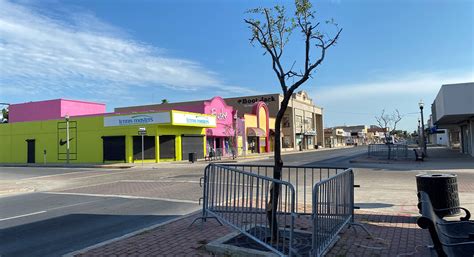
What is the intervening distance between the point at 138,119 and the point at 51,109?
22169 mm

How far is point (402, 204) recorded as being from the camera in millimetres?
10156

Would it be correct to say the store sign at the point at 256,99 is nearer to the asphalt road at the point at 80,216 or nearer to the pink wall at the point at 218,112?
the pink wall at the point at 218,112

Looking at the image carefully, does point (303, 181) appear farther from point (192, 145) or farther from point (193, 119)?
point (192, 145)

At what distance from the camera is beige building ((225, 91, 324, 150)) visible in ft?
233

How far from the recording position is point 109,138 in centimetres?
3816

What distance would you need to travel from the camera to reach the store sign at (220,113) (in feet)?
151

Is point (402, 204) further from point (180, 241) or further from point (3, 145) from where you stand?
point (3, 145)

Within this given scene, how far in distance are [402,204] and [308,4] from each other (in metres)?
6.06

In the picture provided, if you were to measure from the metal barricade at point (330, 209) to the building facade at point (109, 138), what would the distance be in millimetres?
27973

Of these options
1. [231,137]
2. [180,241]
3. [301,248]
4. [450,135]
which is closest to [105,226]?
[180,241]

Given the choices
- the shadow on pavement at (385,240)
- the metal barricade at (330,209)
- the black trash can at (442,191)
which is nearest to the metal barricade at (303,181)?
the metal barricade at (330,209)

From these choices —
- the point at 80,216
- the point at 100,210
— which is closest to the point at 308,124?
the point at 100,210

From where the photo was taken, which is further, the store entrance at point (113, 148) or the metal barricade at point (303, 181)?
the store entrance at point (113, 148)

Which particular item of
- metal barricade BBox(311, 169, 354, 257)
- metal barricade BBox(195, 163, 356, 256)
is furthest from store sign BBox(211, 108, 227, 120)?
metal barricade BBox(311, 169, 354, 257)
